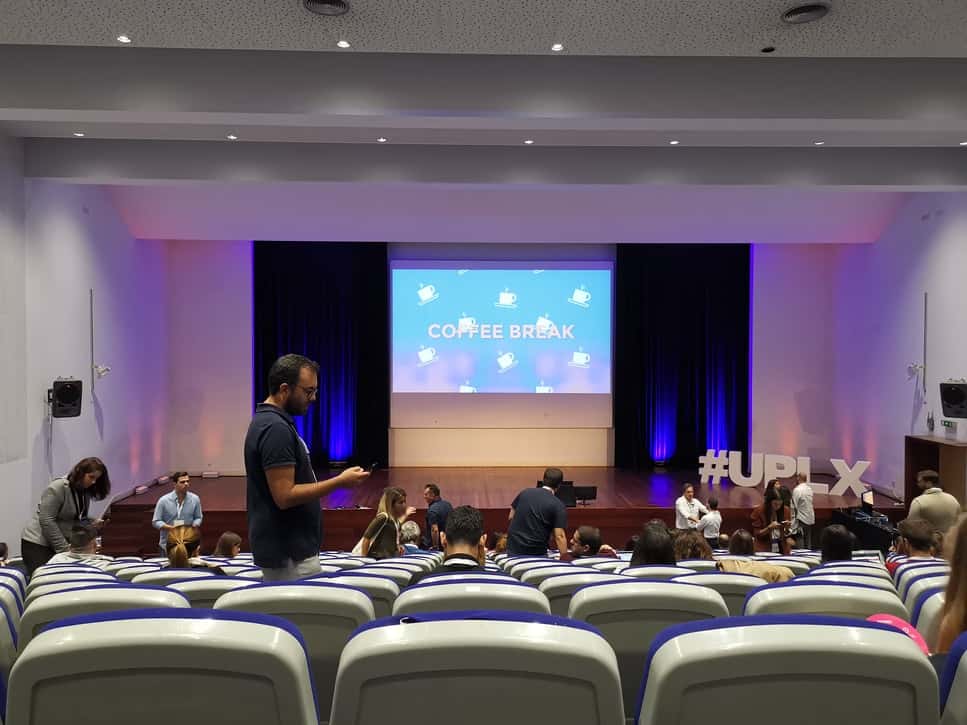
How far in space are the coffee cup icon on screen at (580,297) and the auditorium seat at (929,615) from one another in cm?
1228

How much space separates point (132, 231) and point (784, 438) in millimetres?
11704

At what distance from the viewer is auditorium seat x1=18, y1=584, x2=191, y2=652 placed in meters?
1.70

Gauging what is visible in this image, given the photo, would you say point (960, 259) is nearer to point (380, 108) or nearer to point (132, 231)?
point (380, 108)

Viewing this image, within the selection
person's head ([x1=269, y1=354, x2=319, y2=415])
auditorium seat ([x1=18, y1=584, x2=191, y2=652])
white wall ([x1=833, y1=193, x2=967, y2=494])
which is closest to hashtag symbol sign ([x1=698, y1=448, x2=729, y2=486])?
white wall ([x1=833, y1=193, x2=967, y2=494])

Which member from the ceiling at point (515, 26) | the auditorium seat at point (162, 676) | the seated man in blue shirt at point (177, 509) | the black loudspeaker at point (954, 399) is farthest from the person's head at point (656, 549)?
the black loudspeaker at point (954, 399)

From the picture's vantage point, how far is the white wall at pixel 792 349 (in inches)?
583

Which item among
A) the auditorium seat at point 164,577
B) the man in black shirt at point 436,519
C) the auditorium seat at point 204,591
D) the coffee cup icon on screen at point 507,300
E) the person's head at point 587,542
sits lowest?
the man in black shirt at point 436,519

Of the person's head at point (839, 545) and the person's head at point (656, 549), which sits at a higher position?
the person's head at point (656, 549)

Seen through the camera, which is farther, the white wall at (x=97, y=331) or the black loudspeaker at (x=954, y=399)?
the black loudspeaker at (x=954, y=399)

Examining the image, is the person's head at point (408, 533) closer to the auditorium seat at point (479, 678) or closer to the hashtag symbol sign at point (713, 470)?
the auditorium seat at point (479, 678)

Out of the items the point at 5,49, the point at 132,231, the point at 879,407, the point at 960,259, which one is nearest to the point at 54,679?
the point at 5,49

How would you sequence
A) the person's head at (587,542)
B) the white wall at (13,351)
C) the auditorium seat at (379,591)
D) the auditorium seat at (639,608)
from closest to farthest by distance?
the auditorium seat at (639,608), the auditorium seat at (379,591), the person's head at (587,542), the white wall at (13,351)

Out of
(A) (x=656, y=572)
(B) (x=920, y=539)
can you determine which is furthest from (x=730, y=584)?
(B) (x=920, y=539)

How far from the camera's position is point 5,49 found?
642 centimetres
